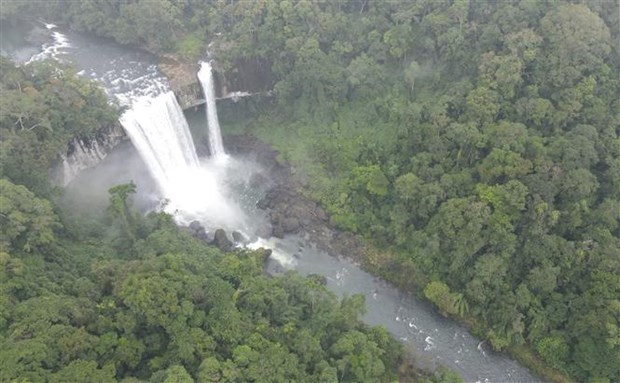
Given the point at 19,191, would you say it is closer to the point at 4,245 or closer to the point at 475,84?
A: the point at 4,245

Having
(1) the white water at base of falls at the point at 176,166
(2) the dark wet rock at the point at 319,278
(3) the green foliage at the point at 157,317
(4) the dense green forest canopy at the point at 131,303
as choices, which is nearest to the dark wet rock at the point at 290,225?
(1) the white water at base of falls at the point at 176,166

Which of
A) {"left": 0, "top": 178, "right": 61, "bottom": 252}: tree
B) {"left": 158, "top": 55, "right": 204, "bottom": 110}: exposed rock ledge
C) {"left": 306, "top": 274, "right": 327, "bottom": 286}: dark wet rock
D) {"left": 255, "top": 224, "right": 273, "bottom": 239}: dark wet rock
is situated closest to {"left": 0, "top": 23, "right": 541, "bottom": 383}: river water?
{"left": 306, "top": 274, "right": 327, "bottom": 286}: dark wet rock

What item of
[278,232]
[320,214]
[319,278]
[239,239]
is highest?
[320,214]

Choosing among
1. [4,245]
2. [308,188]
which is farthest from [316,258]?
[4,245]

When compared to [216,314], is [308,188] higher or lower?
lower

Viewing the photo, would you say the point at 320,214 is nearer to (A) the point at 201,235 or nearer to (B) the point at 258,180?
(B) the point at 258,180

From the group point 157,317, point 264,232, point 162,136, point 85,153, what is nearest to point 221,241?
point 264,232

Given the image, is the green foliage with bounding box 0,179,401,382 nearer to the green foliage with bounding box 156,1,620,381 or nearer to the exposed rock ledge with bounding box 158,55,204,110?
the green foliage with bounding box 156,1,620,381
